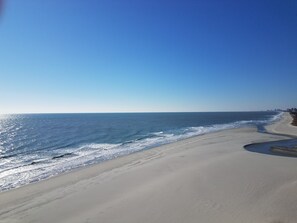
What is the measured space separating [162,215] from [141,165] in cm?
981

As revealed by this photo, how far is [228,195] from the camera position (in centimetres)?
1130

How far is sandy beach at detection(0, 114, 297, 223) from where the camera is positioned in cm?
952

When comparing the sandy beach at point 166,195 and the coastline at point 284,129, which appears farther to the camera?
the coastline at point 284,129

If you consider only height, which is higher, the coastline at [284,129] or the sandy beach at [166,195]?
the coastline at [284,129]

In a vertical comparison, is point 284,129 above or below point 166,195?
above

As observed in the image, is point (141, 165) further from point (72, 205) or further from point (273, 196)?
point (273, 196)

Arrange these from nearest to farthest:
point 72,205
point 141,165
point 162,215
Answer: point 162,215
point 72,205
point 141,165

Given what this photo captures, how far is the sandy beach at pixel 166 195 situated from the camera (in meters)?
9.52

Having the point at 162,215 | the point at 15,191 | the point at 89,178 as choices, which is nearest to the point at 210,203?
the point at 162,215

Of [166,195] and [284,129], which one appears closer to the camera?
[166,195]

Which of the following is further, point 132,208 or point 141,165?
point 141,165

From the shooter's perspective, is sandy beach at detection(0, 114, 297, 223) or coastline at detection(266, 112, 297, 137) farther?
coastline at detection(266, 112, 297, 137)

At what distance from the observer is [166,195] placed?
462 inches

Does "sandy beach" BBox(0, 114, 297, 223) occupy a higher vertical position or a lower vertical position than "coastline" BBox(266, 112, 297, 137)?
lower
